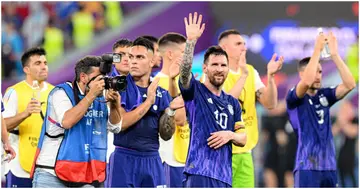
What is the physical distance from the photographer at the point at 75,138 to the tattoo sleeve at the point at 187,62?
0.80 meters

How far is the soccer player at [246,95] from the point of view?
12.9 metres

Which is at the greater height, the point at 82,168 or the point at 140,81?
the point at 140,81

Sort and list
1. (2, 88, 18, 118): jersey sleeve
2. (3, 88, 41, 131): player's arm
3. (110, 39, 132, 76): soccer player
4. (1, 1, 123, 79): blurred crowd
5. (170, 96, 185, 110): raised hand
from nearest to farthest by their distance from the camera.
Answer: (170, 96, 185, 110): raised hand → (3, 88, 41, 131): player's arm → (110, 39, 132, 76): soccer player → (2, 88, 18, 118): jersey sleeve → (1, 1, 123, 79): blurred crowd

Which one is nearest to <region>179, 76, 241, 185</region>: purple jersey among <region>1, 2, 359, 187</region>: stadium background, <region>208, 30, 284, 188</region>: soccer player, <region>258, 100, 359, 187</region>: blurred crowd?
<region>208, 30, 284, 188</region>: soccer player

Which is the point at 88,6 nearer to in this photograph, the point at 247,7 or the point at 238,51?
the point at 247,7

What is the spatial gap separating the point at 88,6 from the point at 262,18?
4.89 m

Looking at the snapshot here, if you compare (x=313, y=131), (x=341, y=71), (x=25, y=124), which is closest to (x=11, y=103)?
(x=25, y=124)

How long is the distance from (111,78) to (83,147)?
850mm

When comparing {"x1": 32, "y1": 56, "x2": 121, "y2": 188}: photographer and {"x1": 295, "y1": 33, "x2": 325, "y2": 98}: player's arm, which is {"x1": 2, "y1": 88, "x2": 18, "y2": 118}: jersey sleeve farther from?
{"x1": 295, "y1": 33, "x2": 325, "y2": 98}: player's arm

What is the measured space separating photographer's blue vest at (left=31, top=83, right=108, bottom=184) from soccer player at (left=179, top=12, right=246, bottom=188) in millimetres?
985

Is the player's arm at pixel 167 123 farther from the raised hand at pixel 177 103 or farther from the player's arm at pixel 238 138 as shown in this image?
the player's arm at pixel 238 138

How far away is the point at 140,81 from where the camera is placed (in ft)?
38.3

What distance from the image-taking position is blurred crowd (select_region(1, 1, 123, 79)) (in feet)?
82.2

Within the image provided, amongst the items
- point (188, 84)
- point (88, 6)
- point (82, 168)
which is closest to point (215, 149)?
point (188, 84)
